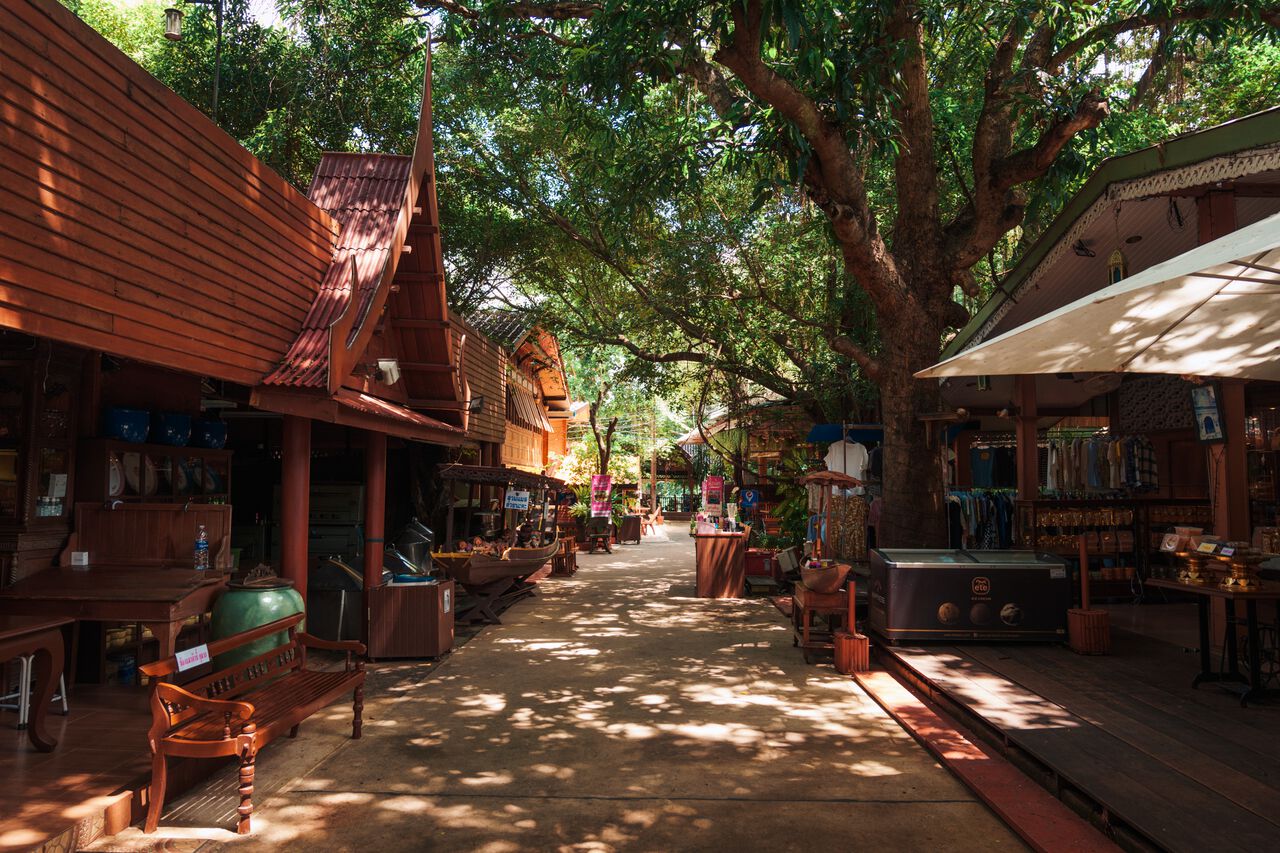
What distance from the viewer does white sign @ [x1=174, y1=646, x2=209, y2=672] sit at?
4539mm

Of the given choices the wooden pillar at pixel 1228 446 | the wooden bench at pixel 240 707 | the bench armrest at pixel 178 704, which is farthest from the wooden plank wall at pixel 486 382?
the wooden pillar at pixel 1228 446

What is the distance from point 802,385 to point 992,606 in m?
8.97

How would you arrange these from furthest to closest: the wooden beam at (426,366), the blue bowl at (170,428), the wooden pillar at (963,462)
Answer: the wooden pillar at (963,462) → the wooden beam at (426,366) → the blue bowl at (170,428)

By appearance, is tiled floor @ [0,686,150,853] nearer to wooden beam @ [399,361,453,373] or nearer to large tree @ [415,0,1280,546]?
wooden beam @ [399,361,453,373]

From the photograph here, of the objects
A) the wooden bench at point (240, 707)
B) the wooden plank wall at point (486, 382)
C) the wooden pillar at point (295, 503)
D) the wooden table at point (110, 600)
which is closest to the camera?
the wooden bench at point (240, 707)

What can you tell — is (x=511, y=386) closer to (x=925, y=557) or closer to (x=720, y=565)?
(x=720, y=565)

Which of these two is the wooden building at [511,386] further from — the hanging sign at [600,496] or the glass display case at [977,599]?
the glass display case at [977,599]

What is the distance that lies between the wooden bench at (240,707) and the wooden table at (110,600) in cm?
59

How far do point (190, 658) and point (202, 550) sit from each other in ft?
8.52

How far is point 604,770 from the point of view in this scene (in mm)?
5395

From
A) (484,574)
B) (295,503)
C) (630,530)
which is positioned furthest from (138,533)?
(630,530)

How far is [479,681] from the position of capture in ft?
26.1

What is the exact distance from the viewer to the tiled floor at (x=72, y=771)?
393cm

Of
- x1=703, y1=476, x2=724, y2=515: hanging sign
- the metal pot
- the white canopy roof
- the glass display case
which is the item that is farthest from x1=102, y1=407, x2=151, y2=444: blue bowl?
x1=703, y1=476, x2=724, y2=515: hanging sign
